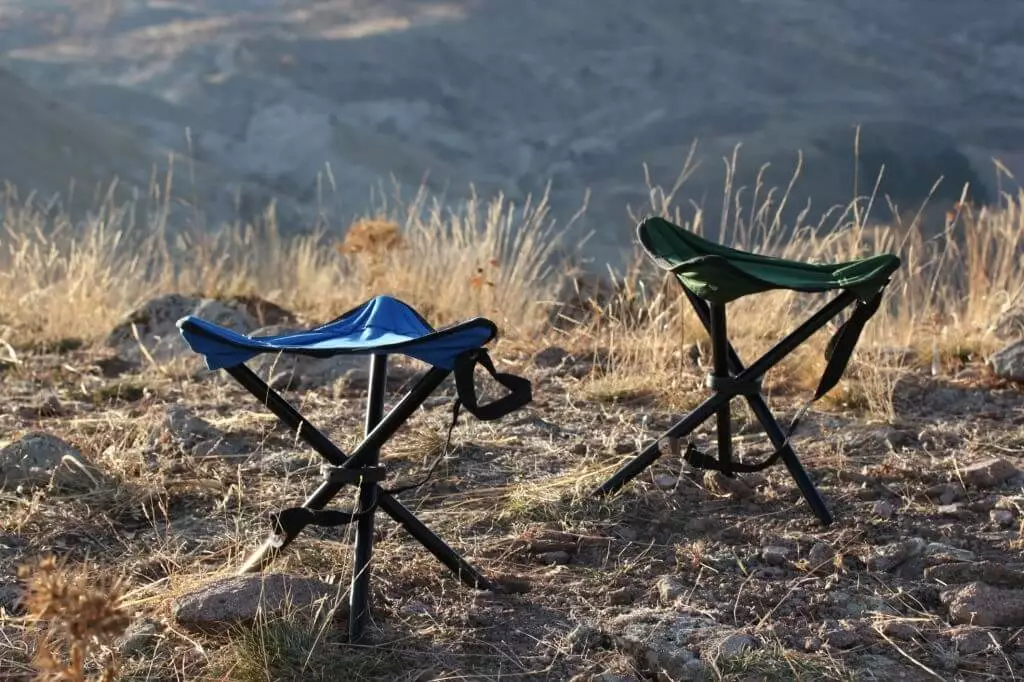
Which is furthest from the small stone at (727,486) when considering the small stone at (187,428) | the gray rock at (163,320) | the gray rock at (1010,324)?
the gray rock at (163,320)

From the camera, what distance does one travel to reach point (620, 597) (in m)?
2.46

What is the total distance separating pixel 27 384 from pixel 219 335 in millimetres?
2572

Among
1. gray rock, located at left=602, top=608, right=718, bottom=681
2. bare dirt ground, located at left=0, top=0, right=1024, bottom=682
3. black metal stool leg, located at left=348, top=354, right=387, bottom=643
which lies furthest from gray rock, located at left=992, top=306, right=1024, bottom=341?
black metal stool leg, located at left=348, top=354, right=387, bottom=643

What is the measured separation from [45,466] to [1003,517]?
2.38 m

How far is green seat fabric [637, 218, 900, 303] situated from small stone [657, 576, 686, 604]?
62 cm

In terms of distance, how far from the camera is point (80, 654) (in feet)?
5.51

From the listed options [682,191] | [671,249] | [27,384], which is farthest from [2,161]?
[671,249]

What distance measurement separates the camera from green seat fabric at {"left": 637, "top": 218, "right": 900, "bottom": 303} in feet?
8.41

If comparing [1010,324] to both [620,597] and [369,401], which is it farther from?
[369,401]

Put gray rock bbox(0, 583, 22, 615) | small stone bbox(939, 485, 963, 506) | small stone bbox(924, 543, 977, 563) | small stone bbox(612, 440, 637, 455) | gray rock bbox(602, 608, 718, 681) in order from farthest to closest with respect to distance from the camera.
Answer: small stone bbox(612, 440, 637, 455) → small stone bbox(939, 485, 963, 506) → small stone bbox(924, 543, 977, 563) → gray rock bbox(0, 583, 22, 615) → gray rock bbox(602, 608, 718, 681)

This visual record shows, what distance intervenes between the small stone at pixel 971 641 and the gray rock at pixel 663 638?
45cm

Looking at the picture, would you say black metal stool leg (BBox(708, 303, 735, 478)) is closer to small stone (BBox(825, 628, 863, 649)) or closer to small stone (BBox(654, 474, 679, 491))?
small stone (BBox(654, 474, 679, 491))

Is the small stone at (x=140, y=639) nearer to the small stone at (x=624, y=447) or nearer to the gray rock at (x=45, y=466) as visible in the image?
the gray rock at (x=45, y=466)

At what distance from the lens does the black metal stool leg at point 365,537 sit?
2.22 meters
